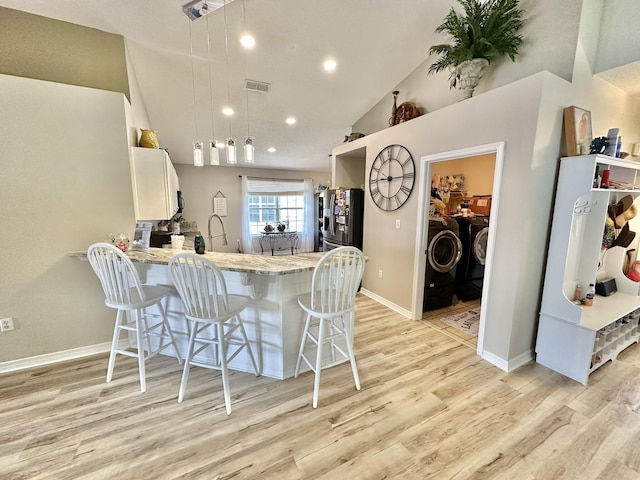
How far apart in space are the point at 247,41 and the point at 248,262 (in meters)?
2.41

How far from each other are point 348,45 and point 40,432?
4.17m

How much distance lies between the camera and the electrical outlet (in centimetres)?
219

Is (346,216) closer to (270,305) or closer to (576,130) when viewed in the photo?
(270,305)

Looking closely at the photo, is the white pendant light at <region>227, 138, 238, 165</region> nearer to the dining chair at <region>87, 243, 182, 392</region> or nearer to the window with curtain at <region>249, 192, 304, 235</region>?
the dining chair at <region>87, 243, 182, 392</region>

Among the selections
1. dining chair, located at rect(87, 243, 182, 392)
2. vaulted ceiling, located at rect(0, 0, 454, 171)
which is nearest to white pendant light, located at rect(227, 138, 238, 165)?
dining chair, located at rect(87, 243, 182, 392)

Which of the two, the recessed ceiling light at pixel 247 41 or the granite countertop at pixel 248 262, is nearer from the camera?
the granite countertop at pixel 248 262

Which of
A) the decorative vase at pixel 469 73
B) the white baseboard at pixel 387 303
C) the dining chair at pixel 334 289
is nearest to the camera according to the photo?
the dining chair at pixel 334 289

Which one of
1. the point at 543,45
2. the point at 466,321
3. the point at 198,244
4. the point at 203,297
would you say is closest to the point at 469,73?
the point at 543,45

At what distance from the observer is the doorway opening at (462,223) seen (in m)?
2.36

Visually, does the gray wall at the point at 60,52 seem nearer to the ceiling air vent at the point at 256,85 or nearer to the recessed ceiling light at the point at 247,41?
the recessed ceiling light at the point at 247,41

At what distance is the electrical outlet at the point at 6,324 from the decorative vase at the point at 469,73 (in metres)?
4.53

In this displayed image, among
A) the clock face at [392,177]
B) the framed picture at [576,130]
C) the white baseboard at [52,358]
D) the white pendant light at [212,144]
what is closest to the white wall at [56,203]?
the white baseboard at [52,358]

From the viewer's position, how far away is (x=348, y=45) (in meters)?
2.97

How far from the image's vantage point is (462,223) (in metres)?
3.63
